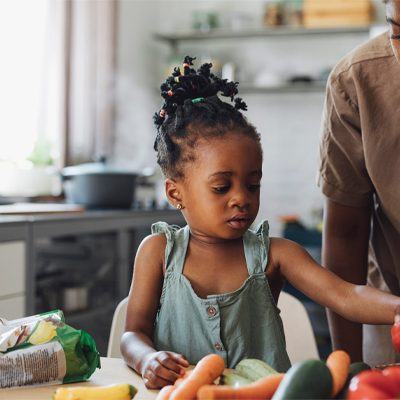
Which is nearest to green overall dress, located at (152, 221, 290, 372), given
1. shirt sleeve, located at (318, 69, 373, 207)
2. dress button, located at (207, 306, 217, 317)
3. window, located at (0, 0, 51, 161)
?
dress button, located at (207, 306, 217, 317)

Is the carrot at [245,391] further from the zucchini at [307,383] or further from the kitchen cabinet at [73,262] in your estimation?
the kitchen cabinet at [73,262]

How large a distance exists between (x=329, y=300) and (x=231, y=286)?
17cm

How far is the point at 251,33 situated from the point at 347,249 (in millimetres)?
4021

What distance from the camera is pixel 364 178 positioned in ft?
4.73

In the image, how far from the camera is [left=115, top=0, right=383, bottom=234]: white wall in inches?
204

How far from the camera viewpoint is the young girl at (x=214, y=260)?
1183mm

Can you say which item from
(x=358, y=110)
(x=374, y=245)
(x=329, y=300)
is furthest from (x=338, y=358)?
(x=374, y=245)

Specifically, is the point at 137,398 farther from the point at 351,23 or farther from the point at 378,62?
the point at 351,23

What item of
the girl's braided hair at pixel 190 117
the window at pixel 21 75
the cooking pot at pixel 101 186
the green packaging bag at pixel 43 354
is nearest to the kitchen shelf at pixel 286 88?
the window at pixel 21 75

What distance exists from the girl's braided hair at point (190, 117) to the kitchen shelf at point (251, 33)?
3.88 meters

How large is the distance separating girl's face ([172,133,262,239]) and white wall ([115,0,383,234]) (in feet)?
12.6

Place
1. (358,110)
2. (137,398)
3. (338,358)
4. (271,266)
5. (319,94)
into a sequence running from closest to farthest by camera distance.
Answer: (338,358)
(137,398)
(271,266)
(358,110)
(319,94)

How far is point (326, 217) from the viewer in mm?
1513

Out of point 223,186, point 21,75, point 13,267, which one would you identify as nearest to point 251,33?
point 21,75
